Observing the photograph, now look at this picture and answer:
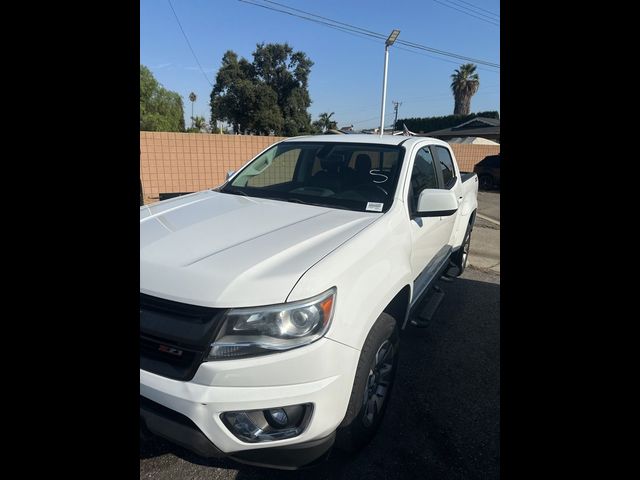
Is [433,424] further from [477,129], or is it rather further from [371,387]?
[477,129]

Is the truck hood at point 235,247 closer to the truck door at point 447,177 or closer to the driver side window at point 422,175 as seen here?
the driver side window at point 422,175

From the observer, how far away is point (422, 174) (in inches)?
129

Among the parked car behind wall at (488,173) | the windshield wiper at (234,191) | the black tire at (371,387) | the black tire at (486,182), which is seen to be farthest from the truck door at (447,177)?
the black tire at (486,182)

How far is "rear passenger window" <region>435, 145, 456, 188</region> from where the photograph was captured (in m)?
3.97

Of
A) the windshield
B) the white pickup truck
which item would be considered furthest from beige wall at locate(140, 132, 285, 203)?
the white pickup truck

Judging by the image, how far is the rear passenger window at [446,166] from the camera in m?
3.97

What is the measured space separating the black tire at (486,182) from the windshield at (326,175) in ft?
49.7

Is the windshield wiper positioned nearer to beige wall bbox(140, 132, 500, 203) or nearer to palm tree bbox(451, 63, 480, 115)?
beige wall bbox(140, 132, 500, 203)

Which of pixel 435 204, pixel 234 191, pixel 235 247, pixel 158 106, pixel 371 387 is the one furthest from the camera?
pixel 158 106

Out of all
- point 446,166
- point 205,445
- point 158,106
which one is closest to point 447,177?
point 446,166

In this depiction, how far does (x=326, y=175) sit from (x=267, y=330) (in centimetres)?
194
